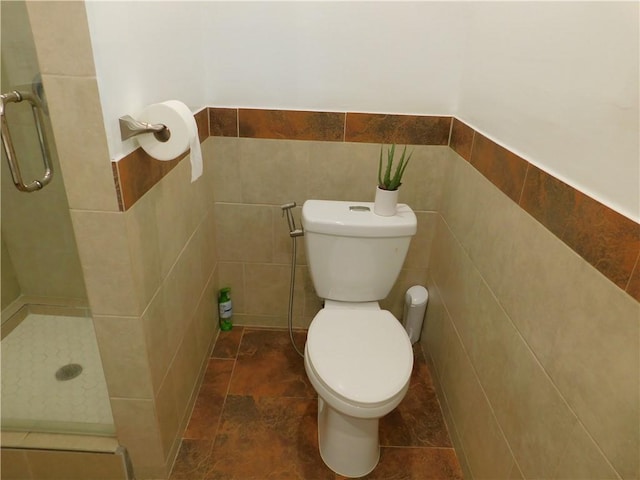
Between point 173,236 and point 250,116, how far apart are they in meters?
0.62

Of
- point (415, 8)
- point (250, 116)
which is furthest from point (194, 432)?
point (415, 8)

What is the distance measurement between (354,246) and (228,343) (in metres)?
0.89

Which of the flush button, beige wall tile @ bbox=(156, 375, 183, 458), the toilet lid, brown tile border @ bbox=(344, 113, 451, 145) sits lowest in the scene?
beige wall tile @ bbox=(156, 375, 183, 458)

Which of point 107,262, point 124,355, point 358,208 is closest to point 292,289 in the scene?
point 358,208

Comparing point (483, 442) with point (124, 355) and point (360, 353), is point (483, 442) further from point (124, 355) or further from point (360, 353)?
point (124, 355)

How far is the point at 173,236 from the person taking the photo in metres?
1.36

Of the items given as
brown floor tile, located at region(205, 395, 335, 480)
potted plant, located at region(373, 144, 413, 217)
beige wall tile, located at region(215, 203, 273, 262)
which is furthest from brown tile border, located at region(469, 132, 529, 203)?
brown floor tile, located at region(205, 395, 335, 480)

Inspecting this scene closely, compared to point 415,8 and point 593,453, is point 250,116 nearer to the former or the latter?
point 415,8

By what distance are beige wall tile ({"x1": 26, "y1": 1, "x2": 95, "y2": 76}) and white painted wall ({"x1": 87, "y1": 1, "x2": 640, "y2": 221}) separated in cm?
2

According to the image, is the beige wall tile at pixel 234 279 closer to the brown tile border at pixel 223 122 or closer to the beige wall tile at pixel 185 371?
the beige wall tile at pixel 185 371

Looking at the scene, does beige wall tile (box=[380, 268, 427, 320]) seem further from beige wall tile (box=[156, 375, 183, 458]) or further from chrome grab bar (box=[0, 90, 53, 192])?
chrome grab bar (box=[0, 90, 53, 192])

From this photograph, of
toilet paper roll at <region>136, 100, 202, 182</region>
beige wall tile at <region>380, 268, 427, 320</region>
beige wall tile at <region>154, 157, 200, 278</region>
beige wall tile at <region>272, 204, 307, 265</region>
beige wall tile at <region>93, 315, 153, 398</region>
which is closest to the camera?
toilet paper roll at <region>136, 100, 202, 182</region>

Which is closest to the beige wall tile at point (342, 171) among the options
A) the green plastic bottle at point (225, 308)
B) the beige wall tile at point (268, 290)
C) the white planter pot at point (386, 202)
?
the white planter pot at point (386, 202)

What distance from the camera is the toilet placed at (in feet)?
4.11
